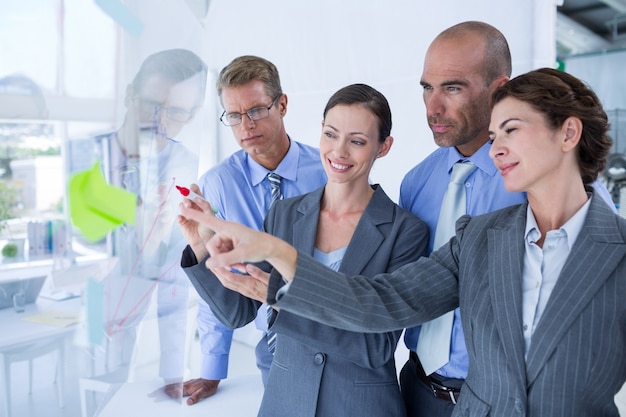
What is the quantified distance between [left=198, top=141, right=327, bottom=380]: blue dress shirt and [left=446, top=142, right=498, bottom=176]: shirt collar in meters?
0.62

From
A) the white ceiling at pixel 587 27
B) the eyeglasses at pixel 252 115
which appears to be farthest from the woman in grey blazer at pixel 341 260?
the white ceiling at pixel 587 27

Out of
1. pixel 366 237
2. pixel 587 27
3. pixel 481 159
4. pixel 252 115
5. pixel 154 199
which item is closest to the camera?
pixel 154 199

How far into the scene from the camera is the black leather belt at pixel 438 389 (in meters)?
1.43

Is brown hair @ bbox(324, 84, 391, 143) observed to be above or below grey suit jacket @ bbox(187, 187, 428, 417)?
above

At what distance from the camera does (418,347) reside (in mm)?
1494

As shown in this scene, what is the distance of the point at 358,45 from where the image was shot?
3.32 meters

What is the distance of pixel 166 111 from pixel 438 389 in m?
0.97

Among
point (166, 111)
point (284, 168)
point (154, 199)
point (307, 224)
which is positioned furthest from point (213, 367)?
point (166, 111)

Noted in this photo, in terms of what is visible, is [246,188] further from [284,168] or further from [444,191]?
[444,191]

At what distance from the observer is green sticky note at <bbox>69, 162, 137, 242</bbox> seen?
107cm

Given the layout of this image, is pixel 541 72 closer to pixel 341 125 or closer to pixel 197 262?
pixel 341 125

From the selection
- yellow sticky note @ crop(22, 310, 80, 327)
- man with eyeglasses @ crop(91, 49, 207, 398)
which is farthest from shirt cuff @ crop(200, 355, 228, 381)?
yellow sticky note @ crop(22, 310, 80, 327)

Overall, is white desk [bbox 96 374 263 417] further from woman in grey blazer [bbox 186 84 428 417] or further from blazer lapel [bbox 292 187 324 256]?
blazer lapel [bbox 292 187 324 256]

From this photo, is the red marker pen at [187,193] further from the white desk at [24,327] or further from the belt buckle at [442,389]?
the belt buckle at [442,389]
